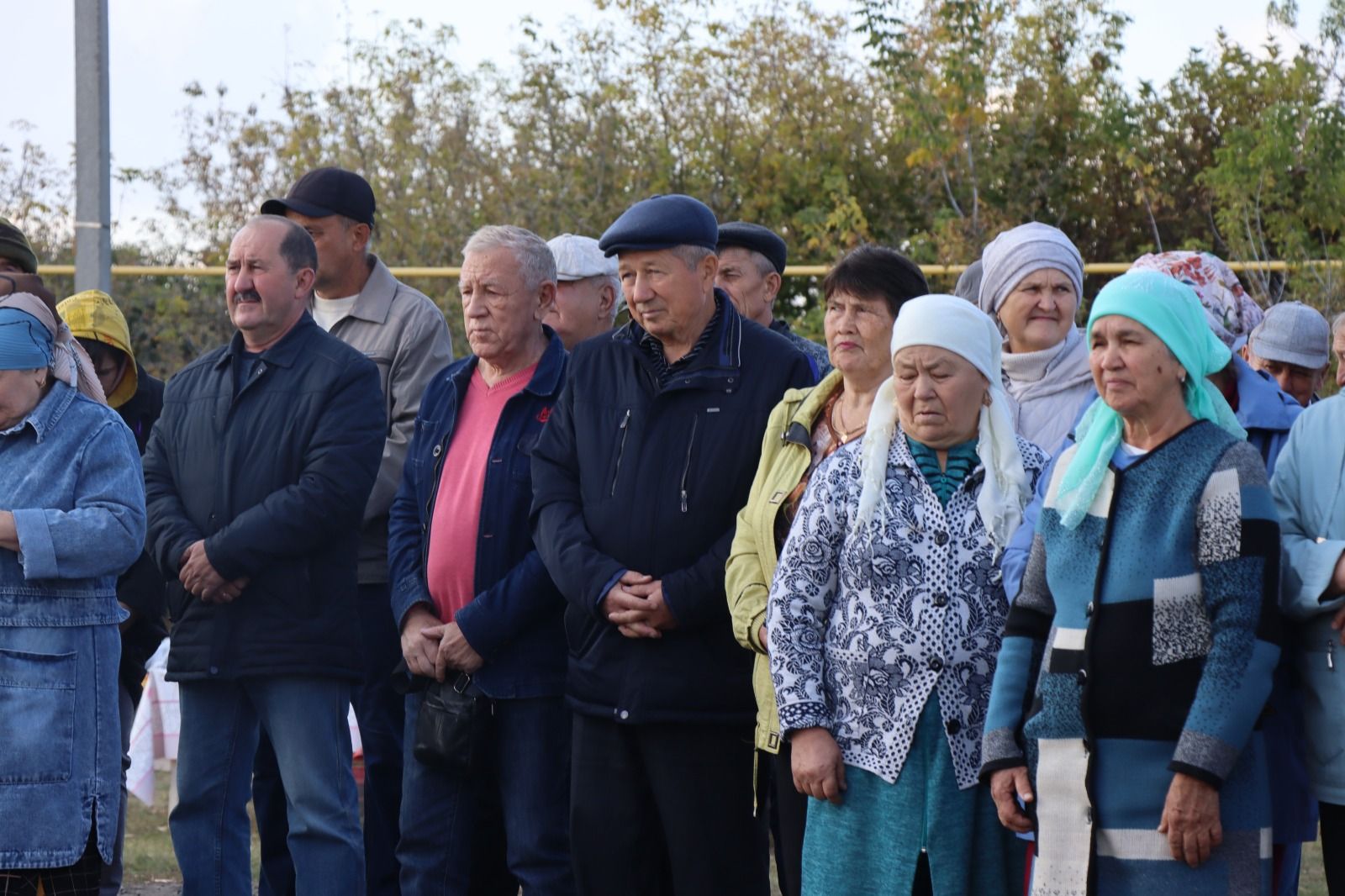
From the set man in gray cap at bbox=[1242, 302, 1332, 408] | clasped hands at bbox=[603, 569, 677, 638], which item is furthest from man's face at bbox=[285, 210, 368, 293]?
man in gray cap at bbox=[1242, 302, 1332, 408]

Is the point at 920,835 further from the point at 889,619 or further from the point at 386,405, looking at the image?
the point at 386,405

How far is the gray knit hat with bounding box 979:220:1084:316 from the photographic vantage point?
4.43m

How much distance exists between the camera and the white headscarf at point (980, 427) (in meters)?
3.68

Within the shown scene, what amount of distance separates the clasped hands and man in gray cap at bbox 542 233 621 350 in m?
1.91

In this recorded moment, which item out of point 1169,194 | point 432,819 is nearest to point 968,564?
point 432,819

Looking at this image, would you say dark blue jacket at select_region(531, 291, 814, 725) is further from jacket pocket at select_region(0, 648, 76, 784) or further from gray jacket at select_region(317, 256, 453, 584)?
jacket pocket at select_region(0, 648, 76, 784)

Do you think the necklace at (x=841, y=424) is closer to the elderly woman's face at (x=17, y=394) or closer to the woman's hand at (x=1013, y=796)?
the woman's hand at (x=1013, y=796)

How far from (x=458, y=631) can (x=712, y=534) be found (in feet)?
2.76

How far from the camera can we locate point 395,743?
17.7 feet

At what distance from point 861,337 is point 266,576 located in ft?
6.35

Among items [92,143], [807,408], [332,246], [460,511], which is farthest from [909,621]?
[92,143]

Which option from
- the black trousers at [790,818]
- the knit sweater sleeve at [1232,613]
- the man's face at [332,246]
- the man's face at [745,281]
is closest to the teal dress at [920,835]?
the black trousers at [790,818]

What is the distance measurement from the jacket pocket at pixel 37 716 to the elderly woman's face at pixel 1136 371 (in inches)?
111

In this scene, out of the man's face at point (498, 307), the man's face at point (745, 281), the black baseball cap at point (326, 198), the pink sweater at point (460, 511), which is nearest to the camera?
the pink sweater at point (460, 511)
